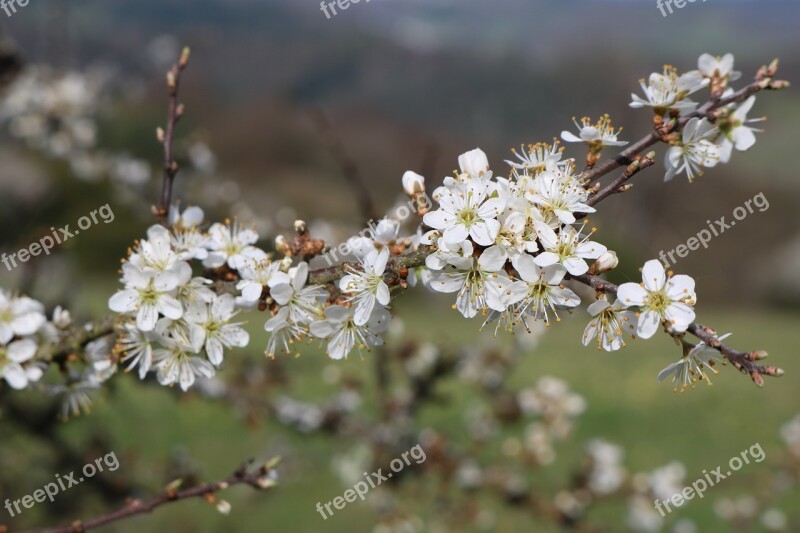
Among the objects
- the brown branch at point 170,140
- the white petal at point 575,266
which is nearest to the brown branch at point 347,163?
the brown branch at point 170,140

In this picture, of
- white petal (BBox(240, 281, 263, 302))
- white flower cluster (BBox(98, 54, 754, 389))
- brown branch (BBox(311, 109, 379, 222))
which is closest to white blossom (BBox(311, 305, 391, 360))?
white flower cluster (BBox(98, 54, 754, 389))

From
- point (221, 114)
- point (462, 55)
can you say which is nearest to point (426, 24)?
point (462, 55)

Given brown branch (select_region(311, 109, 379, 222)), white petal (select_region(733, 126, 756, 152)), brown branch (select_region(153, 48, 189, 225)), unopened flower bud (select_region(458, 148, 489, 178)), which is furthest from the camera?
brown branch (select_region(311, 109, 379, 222))

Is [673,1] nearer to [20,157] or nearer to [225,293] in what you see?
[225,293]

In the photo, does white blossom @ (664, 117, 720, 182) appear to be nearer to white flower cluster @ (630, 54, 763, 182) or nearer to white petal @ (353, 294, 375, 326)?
white flower cluster @ (630, 54, 763, 182)

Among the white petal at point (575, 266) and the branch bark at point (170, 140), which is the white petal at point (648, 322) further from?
the branch bark at point (170, 140)
